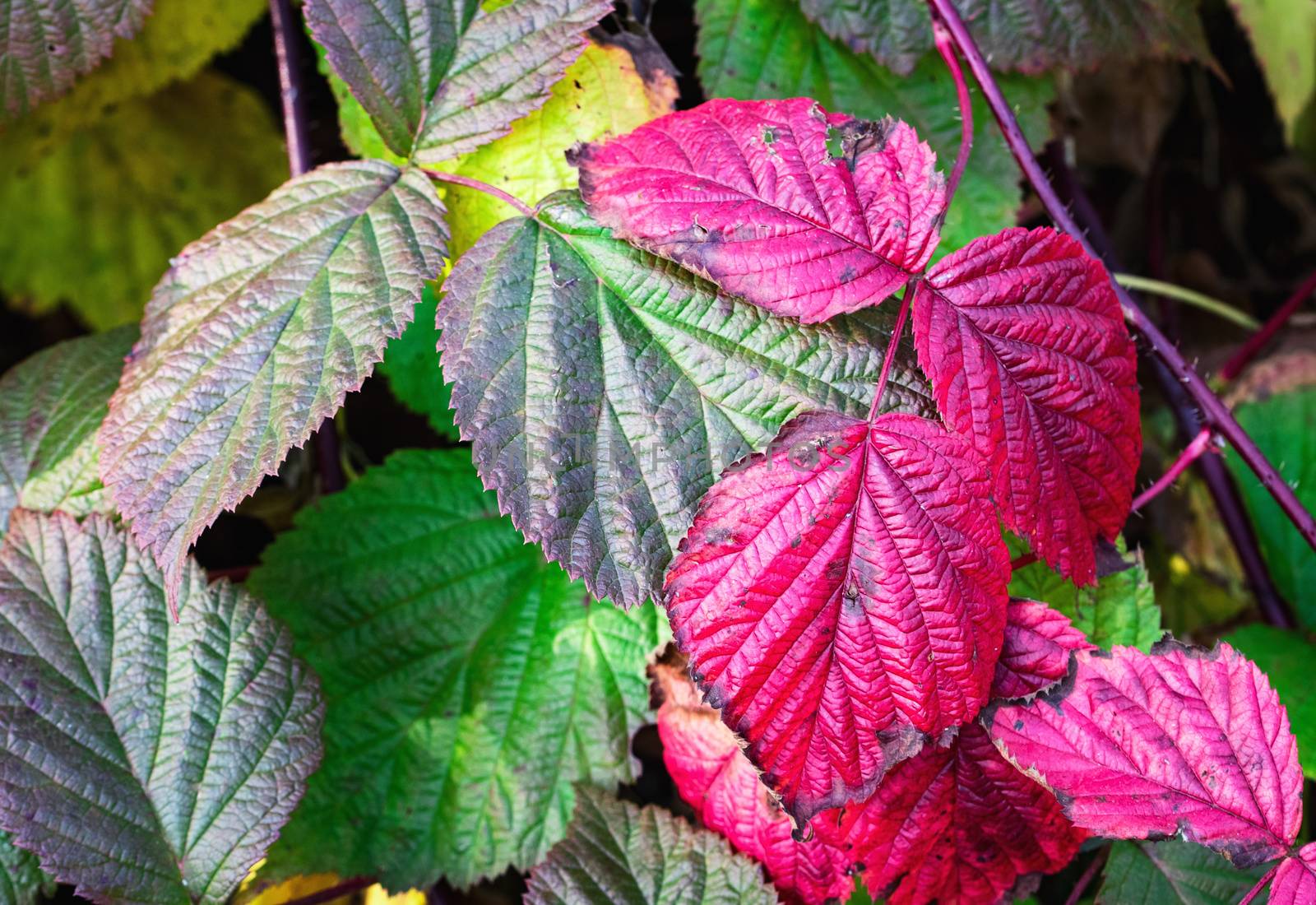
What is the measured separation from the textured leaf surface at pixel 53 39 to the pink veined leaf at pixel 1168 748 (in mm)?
1346

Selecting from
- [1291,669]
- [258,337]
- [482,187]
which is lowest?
[1291,669]

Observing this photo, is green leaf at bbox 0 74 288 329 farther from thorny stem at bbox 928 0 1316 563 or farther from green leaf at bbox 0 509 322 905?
thorny stem at bbox 928 0 1316 563

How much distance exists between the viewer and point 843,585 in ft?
2.71

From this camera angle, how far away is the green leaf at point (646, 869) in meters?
0.99

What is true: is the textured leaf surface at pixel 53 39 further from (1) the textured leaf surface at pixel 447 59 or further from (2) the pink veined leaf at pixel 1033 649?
(2) the pink veined leaf at pixel 1033 649

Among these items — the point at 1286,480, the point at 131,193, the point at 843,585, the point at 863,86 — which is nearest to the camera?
the point at 843,585

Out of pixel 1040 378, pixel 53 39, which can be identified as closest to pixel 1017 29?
pixel 1040 378

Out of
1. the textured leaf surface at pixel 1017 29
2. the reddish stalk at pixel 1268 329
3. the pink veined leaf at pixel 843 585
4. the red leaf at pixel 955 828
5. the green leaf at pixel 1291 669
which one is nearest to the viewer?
the pink veined leaf at pixel 843 585

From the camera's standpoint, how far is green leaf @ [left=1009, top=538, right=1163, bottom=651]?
3.34 feet

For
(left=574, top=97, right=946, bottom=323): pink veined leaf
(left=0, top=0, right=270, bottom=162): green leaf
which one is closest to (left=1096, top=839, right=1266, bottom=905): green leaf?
(left=574, top=97, right=946, bottom=323): pink veined leaf

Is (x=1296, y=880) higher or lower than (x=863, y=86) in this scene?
lower

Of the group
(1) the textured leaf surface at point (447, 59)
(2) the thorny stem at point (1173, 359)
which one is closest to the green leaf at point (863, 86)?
(2) the thorny stem at point (1173, 359)

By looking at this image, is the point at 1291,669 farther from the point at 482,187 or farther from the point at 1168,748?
the point at 482,187

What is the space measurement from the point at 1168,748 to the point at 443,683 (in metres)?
0.82
